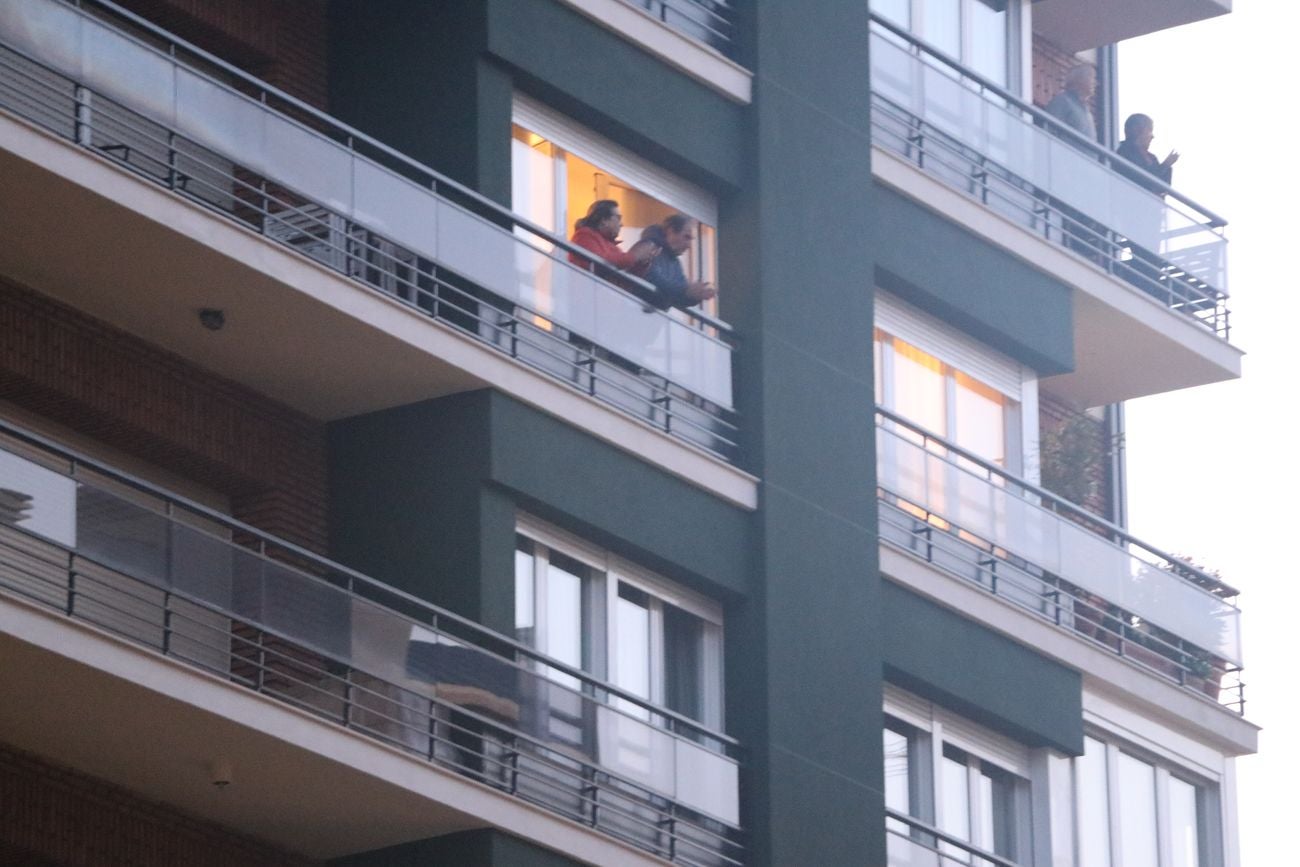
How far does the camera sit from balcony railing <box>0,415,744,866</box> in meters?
21.3

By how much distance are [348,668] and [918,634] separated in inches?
243

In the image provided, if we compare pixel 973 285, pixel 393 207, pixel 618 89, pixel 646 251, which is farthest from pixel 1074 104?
pixel 393 207

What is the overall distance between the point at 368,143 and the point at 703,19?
12.5 feet

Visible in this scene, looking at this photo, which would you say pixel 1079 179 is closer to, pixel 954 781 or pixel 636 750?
pixel 954 781

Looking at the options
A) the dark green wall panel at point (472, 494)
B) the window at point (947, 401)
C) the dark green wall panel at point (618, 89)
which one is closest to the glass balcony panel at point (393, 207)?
the dark green wall panel at point (472, 494)

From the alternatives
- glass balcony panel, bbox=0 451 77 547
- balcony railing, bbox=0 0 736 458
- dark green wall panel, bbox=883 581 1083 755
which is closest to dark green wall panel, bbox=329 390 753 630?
balcony railing, bbox=0 0 736 458

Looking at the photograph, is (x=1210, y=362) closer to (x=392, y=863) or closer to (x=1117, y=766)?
(x=1117, y=766)

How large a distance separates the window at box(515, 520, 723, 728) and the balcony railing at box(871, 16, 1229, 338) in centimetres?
511

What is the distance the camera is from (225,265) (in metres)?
23.2

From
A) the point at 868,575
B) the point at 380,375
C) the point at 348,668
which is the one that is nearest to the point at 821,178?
the point at 868,575

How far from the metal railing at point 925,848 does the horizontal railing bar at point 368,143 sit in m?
4.08

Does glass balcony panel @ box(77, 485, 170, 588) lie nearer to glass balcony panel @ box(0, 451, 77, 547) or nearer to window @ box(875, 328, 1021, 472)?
glass balcony panel @ box(0, 451, 77, 547)

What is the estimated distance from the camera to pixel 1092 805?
95.6 ft

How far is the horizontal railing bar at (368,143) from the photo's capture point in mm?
23438
